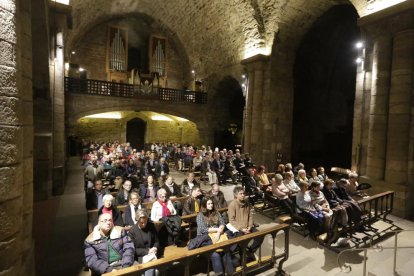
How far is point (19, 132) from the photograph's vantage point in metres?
2.22

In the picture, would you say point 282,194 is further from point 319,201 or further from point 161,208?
→ point 161,208

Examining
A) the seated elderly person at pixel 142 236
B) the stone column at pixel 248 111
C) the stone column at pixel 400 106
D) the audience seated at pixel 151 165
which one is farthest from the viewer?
the stone column at pixel 248 111

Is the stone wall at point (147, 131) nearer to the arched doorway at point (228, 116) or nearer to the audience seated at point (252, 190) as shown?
the arched doorway at point (228, 116)

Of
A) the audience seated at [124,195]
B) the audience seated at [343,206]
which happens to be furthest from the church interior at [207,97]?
the audience seated at [124,195]

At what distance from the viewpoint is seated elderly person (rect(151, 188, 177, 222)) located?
13.8ft

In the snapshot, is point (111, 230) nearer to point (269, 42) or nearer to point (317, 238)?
point (317, 238)

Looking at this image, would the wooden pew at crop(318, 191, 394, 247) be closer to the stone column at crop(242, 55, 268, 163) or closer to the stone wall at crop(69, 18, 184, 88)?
the stone column at crop(242, 55, 268, 163)

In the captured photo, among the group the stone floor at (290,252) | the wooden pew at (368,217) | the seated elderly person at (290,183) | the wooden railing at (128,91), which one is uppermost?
the wooden railing at (128,91)

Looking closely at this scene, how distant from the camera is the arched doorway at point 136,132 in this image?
18.7m

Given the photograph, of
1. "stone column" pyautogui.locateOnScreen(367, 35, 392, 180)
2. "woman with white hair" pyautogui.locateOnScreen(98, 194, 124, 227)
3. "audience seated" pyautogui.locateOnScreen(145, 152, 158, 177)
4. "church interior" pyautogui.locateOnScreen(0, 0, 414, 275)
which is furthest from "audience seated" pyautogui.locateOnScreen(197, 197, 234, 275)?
"stone column" pyautogui.locateOnScreen(367, 35, 392, 180)

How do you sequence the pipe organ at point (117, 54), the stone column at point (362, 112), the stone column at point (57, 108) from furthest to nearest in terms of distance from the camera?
the pipe organ at point (117, 54)
the stone column at point (57, 108)
the stone column at point (362, 112)

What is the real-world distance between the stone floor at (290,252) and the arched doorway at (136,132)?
43.1ft

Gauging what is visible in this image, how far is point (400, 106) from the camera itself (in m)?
6.09

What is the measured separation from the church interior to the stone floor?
0.03m
